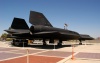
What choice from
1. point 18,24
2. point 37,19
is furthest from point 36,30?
point 18,24

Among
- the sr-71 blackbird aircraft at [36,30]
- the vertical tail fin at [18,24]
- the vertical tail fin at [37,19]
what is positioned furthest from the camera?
the vertical tail fin at [18,24]

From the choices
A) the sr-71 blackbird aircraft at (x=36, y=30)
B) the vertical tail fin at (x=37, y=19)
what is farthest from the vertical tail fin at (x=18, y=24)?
the vertical tail fin at (x=37, y=19)

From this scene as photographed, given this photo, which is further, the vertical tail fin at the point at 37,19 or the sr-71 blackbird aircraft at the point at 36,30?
the vertical tail fin at the point at 37,19

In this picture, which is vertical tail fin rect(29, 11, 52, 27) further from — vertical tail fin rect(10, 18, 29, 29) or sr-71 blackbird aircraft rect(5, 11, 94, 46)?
vertical tail fin rect(10, 18, 29, 29)

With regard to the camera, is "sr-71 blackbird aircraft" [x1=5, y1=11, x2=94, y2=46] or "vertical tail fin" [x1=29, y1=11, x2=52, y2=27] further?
"vertical tail fin" [x1=29, y1=11, x2=52, y2=27]

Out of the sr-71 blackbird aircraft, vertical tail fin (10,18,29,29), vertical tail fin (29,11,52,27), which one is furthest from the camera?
vertical tail fin (10,18,29,29)

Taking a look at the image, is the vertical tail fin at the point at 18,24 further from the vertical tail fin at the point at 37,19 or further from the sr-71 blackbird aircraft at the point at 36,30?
the vertical tail fin at the point at 37,19

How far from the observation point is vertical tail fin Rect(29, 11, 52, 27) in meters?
24.7

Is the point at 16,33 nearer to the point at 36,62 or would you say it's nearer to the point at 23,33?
the point at 23,33

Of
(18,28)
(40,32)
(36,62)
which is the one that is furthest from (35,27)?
(36,62)

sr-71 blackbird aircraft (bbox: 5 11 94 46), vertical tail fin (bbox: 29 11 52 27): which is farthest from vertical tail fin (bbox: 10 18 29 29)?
vertical tail fin (bbox: 29 11 52 27)

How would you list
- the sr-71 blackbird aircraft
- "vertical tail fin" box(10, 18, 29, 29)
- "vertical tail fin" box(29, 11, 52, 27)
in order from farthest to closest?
"vertical tail fin" box(10, 18, 29, 29) → "vertical tail fin" box(29, 11, 52, 27) → the sr-71 blackbird aircraft

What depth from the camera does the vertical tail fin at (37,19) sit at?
81.1 feet

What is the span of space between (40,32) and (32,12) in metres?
3.30
